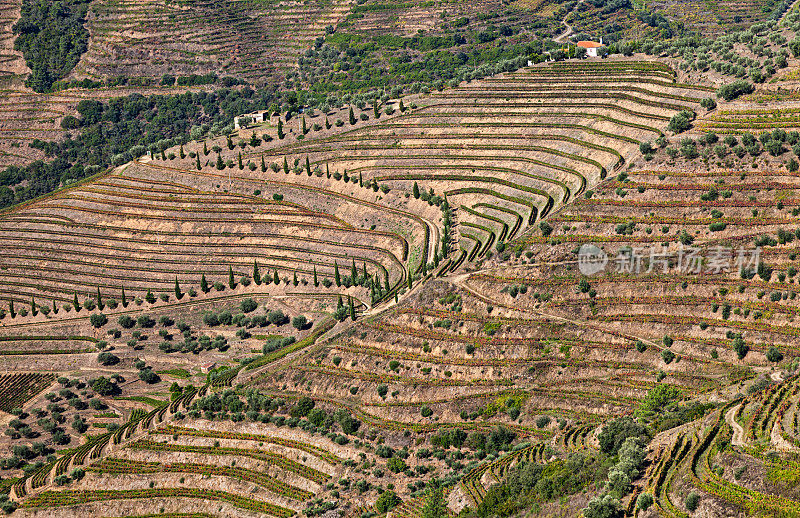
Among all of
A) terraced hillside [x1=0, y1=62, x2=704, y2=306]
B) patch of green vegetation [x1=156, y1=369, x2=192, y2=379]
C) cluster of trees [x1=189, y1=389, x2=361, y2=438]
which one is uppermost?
terraced hillside [x1=0, y1=62, x2=704, y2=306]

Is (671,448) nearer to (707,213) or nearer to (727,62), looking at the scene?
(707,213)

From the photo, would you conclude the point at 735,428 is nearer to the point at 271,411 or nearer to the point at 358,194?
the point at 271,411

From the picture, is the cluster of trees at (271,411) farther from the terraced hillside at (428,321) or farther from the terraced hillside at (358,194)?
the terraced hillside at (358,194)

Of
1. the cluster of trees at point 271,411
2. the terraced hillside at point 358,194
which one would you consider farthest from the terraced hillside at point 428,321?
the terraced hillside at point 358,194

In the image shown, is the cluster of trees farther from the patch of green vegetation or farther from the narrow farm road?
the narrow farm road

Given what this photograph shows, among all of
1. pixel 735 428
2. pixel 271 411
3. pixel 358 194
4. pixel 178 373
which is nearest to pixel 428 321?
pixel 271 411

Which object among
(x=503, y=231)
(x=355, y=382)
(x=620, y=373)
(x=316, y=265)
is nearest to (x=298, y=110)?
(x=316, y=265)

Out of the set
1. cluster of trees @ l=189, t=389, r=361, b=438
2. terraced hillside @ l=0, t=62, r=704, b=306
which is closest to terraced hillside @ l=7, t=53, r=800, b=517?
cluster of trees @ l=189, t=389, r=361, b=438

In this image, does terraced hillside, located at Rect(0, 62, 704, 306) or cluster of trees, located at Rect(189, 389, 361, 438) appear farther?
terraced hillside, located at Rect(0, 62, 704, 306)
